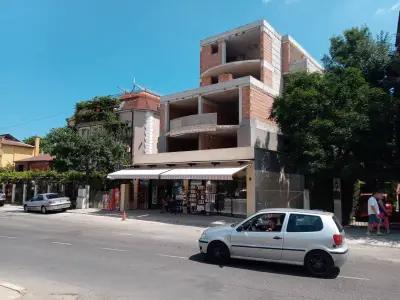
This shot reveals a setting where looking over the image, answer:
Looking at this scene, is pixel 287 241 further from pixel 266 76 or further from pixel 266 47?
pixel 266 47

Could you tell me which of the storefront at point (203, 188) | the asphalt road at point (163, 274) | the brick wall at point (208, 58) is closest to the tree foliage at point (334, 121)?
the storefront at point (203, 188)

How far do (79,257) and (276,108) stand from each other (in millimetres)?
17386

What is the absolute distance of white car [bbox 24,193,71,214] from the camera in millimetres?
29797

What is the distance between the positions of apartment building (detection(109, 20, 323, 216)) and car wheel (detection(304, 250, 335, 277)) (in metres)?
13.3

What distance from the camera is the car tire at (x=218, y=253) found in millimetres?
10656

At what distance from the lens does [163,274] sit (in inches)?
370

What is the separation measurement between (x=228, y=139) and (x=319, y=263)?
23.7 meters

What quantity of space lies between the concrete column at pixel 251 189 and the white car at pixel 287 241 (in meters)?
13.8

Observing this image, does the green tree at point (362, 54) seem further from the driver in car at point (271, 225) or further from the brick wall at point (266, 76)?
the driver in car at point (271, 225)

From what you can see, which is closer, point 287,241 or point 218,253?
point 287,241

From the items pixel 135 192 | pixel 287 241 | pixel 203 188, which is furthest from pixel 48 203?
pixel 287 241

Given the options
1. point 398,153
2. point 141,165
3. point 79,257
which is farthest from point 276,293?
point 141,165

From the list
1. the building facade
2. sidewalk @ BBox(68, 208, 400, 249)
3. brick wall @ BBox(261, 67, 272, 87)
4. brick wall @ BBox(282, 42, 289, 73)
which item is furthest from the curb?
the building facade

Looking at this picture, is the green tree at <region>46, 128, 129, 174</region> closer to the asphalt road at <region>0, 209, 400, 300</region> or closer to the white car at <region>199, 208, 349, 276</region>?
the asphalt road at <region>0, 209, 400, 300</region>
